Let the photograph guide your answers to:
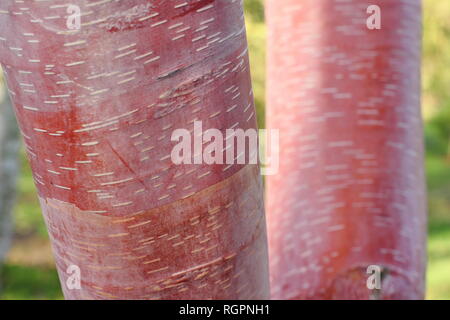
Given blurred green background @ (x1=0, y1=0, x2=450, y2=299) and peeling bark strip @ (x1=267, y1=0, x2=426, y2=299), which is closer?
peeling bark strip @ (x1=267, y1=0, x2=426, y2=299)

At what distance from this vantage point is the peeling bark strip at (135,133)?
644 mm

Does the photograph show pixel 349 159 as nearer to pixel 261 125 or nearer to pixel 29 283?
pixel 261 125

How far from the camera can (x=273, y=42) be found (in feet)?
4.46

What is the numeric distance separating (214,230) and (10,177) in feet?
13.5

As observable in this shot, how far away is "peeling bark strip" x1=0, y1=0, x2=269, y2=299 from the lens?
0.64 m

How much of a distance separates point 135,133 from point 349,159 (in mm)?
634

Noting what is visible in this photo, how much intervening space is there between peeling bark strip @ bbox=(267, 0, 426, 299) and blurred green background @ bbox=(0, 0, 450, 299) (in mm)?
3846

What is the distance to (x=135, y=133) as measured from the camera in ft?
Result: 2.22

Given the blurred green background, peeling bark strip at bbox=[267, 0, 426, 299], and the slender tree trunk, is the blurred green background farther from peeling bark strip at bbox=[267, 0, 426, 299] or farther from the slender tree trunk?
peeling bark strip at bbox=[267, 0, 426, 299]

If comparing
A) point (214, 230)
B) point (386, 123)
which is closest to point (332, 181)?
point (386, 123)

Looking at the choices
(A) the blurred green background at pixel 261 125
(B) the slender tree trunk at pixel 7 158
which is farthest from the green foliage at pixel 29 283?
(B) the slender tree trunk at pixel 7 158

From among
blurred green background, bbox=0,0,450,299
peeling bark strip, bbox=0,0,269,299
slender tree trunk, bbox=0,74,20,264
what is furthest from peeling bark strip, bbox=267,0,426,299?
blurred green background, bbox=0,0,450,299

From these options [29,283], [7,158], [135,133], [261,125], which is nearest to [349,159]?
[135,133]

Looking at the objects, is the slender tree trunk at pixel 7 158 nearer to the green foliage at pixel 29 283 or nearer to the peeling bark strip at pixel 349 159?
the green foliage at pixel 29 283
